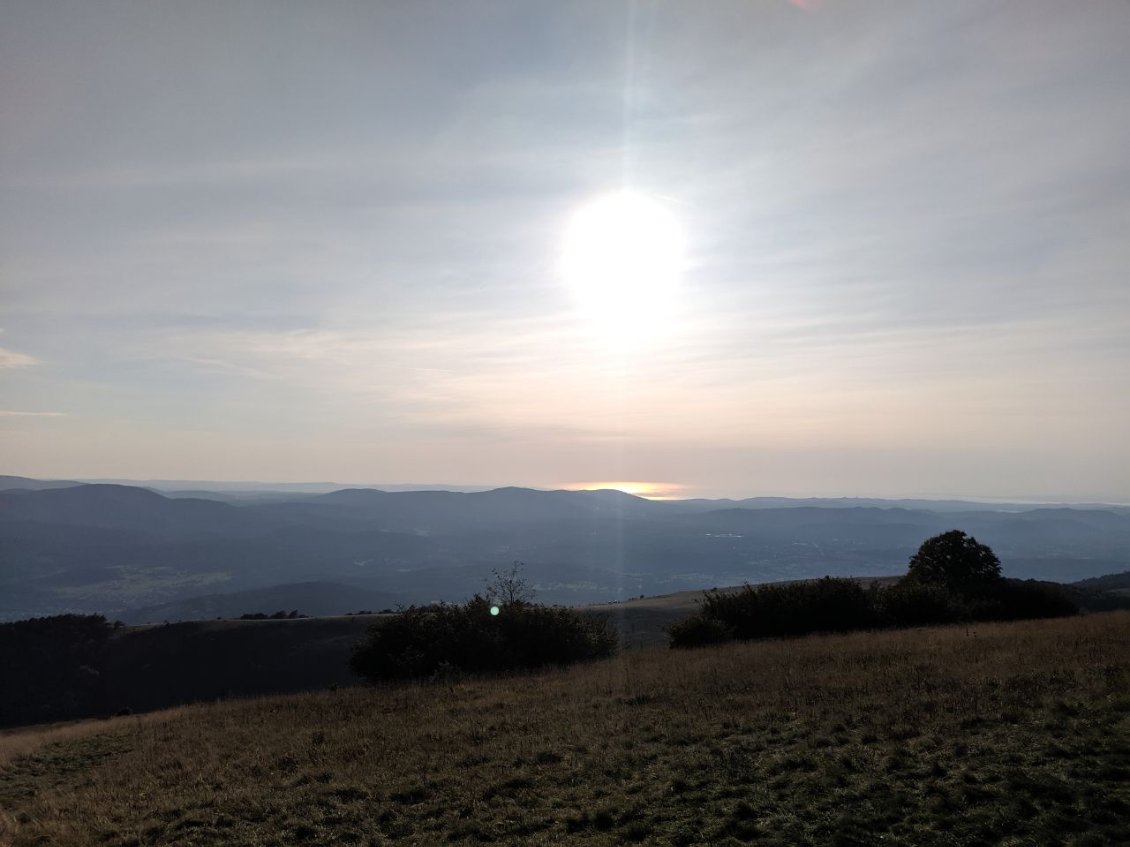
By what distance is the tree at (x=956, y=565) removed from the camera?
3622 centimetres

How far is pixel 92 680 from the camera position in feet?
263

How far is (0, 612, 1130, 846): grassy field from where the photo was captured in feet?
25.8

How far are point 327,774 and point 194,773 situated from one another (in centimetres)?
351

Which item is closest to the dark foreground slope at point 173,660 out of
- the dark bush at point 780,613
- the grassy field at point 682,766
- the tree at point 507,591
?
the tree at point 507,591

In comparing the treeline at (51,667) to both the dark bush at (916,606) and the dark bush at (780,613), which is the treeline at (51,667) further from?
the dark bush at (916,606)

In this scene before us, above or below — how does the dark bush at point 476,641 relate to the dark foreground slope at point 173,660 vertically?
above

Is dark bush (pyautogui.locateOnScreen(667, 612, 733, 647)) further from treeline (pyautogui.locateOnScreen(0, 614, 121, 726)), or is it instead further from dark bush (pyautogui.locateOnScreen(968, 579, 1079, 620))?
treeline (pyautogui.locateOnScreen(0, 614, 121, 726))

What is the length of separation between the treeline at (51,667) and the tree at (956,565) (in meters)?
82.0

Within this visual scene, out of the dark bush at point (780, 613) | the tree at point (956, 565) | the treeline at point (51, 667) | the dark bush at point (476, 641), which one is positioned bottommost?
the treeline at point (51, 667)

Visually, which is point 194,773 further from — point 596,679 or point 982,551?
point 982,551

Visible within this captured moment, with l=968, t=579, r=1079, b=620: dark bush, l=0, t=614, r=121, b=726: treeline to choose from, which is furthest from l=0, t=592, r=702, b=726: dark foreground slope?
l=968, t=579, r=1079, b=620: dark bush

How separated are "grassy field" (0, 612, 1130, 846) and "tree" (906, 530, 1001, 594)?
63.0 ft

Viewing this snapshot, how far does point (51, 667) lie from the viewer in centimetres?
8312

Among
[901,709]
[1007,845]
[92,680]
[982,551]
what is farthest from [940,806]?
[92,680]
